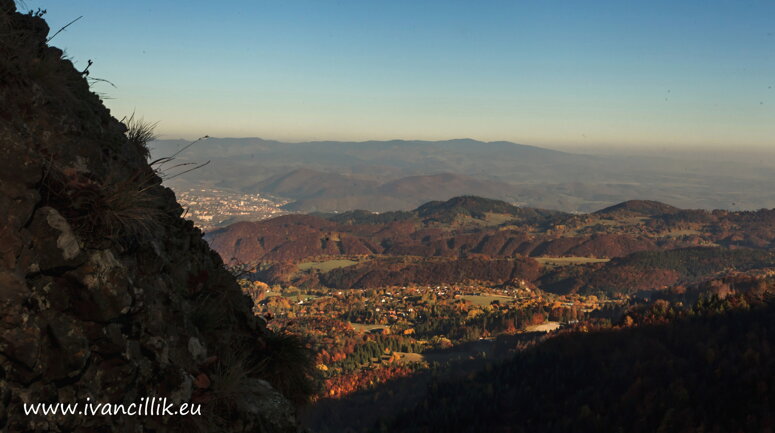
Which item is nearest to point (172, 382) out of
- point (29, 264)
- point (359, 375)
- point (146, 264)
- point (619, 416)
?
point (146, 264)

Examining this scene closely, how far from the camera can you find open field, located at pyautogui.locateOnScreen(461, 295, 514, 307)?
17768 cm

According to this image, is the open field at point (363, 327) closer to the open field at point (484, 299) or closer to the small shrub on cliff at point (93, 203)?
the open field at point (484, 299)

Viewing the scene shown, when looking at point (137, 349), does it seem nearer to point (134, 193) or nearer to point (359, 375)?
point (134, 193)

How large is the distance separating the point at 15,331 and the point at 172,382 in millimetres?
2389

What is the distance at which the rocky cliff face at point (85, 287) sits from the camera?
19.9 ft

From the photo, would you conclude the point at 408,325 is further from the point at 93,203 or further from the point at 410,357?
the point at 93,203

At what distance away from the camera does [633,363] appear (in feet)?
203

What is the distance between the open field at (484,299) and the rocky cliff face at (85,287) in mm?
170656

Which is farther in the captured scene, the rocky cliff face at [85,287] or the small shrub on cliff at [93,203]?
the small shrub on cliff at [93,203]

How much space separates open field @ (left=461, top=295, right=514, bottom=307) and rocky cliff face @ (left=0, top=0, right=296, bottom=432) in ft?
560

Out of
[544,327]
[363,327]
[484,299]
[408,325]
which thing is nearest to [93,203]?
[544,327]

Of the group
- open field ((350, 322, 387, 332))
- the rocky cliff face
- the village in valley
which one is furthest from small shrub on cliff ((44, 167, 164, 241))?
open field ((350, 322, 387, 332))

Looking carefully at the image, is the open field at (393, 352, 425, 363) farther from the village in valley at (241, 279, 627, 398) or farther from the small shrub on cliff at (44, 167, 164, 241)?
the small shrub on cliff at (44, 167, 164, 241)

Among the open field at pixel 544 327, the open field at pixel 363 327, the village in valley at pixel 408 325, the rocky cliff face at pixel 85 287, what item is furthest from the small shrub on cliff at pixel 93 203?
the open field at pixel 363 327
